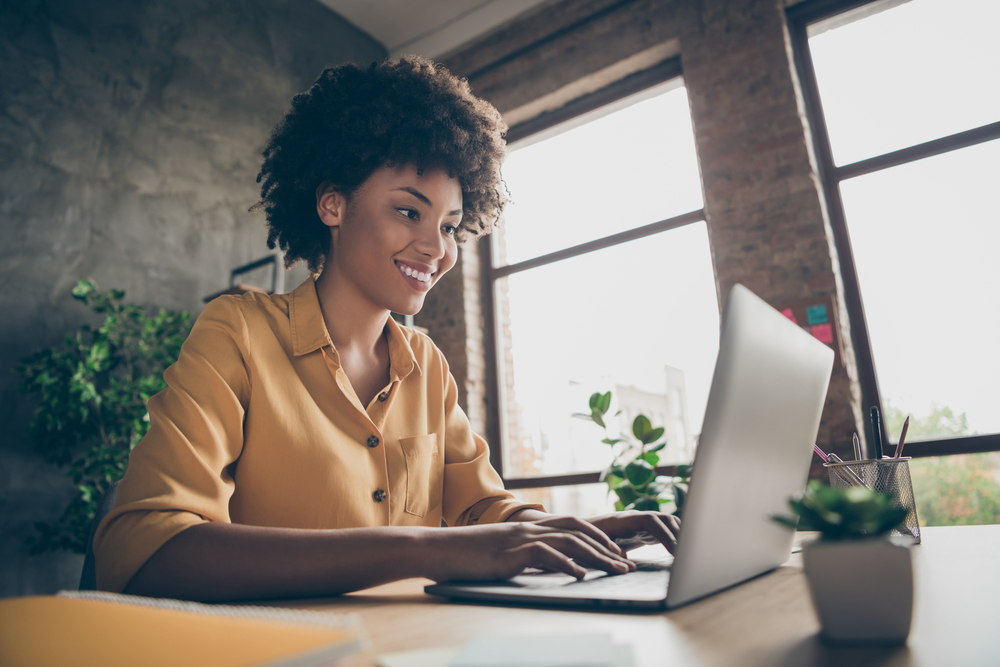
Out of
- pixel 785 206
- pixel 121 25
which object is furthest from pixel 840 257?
pixel 121 25

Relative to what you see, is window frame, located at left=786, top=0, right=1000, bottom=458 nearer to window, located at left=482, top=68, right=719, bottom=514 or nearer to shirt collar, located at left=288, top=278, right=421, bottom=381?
window, located at left=482, top=68, right=719, bottom=514

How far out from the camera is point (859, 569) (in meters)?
0.41

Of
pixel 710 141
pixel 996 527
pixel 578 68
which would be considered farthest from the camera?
pixel 578 68

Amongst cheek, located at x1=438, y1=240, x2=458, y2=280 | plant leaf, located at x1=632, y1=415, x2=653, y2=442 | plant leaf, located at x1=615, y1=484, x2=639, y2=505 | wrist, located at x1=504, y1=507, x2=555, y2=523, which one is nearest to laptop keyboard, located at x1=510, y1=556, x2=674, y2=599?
wrist, located at x1=504, y1=507, x2=555, y2=523

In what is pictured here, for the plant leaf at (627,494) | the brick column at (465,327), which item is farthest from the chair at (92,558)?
the brick column at (465,327)

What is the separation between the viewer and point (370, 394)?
1.26m

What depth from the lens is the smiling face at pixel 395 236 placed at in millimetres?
1321

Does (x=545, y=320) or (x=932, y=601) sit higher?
(x=545, y=320)

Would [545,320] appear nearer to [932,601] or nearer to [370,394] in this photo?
[370,394]

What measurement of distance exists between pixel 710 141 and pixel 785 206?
0.58 m

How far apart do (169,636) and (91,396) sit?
282 cm

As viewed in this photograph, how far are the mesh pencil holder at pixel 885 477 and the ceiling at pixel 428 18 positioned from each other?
4054mm

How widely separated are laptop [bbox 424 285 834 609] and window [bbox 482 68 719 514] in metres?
2.79

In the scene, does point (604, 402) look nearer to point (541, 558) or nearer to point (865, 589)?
point (541, 558)
